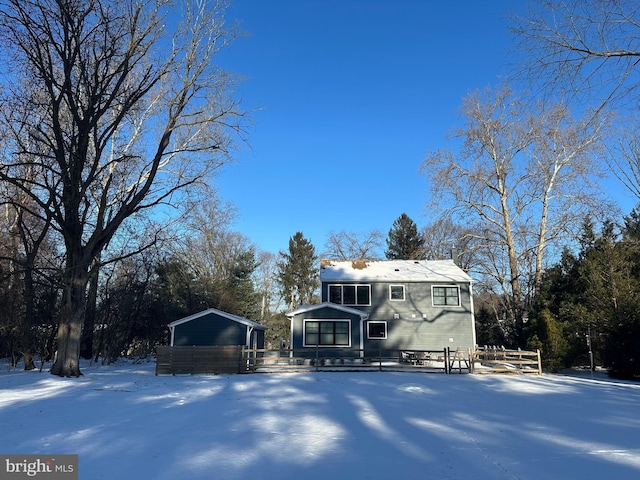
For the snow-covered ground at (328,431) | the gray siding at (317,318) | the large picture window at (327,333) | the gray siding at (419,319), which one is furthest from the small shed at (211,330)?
the snow-covered ground at (328,431)

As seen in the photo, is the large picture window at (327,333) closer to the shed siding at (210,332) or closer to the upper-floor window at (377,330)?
the upper-floor window at (377,330)

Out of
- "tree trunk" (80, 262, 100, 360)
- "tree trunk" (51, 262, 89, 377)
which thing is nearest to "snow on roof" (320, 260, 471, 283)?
"tree trunk" (80, 262, 100, 360)

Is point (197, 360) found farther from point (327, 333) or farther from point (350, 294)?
point (350, 294)

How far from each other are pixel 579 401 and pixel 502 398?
1.81 m

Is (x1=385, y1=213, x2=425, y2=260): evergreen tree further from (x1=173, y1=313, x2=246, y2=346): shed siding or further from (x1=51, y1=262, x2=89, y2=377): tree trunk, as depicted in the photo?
(x1=51, y1=262, x2=89, y2=377): tree trunk

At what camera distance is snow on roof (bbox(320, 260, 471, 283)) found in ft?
88.9

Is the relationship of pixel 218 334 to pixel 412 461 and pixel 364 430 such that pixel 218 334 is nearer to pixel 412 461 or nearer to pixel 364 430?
pixel 364 430

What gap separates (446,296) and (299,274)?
23741mm

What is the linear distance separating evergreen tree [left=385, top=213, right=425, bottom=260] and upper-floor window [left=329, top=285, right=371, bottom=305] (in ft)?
60.1

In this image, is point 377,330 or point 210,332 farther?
point 377,330

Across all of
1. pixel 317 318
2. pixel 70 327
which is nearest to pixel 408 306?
pixel 317 318

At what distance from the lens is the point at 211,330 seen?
22.4 metres

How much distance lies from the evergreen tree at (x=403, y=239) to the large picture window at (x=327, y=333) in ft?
71.2

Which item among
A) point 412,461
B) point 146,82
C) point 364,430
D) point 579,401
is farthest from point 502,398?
point 146,82
